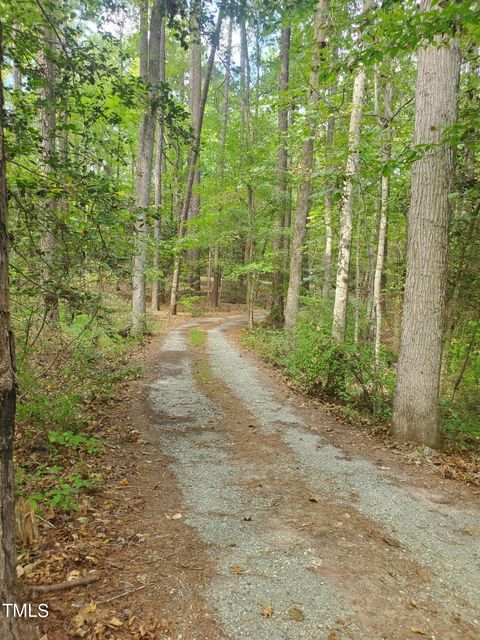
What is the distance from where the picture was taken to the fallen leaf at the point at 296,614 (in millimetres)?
2551

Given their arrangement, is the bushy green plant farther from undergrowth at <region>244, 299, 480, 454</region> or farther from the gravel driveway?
the gravel driveway

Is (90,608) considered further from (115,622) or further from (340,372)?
(340,372)

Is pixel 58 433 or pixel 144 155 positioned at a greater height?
pixel 144 155

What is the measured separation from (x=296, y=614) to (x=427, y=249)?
15.9 ft

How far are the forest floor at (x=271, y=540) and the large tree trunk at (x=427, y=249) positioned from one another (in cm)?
Answer: 78

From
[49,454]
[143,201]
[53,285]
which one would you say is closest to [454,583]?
[49,454]

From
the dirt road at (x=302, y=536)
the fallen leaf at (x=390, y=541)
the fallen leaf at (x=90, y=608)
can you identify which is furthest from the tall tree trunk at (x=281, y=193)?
the fallen leaf at (x=90, y=608)

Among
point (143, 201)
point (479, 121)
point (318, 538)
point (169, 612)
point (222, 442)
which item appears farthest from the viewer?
point (143, 201)

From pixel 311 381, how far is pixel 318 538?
5251 mm

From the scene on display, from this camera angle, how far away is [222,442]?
5.71 metres

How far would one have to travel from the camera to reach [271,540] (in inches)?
134

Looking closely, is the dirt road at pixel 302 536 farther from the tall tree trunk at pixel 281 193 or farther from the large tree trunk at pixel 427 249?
the tall tree trunk at pixel 281 193

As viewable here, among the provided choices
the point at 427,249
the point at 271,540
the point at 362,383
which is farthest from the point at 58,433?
the point at 427,249

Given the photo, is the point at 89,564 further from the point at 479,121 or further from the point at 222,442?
the point at 479,121
